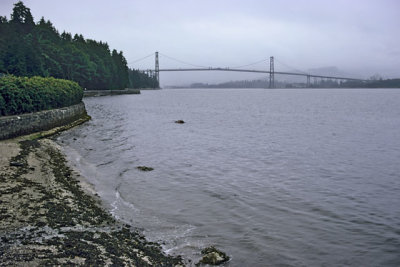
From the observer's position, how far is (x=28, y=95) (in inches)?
1042

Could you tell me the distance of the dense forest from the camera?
202 ft

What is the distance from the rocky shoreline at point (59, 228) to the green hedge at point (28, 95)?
10773mm

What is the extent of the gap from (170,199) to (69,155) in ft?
32.2

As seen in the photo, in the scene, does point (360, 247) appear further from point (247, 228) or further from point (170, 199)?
point (170, 199)

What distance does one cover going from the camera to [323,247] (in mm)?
9297

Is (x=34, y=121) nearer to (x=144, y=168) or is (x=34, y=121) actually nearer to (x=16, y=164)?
(x=16, y=164)

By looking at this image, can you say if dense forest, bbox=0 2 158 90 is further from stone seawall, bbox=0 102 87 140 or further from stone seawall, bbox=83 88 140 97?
stone seawall, bbox=0 102 87 140

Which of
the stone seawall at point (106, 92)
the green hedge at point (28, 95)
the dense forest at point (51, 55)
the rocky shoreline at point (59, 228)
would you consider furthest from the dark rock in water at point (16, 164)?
the stone seawall at point (106, 92)

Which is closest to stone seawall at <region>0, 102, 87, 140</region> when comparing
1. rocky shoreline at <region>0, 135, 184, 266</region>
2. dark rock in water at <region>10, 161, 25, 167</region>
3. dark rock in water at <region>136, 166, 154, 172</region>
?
dark rock in water at <region>10, 161, 25, 167</region>

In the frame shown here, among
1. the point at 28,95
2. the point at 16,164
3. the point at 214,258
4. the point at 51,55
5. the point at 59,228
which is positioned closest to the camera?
the point at 214,258

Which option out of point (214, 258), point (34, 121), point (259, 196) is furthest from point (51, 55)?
point (214, 258)

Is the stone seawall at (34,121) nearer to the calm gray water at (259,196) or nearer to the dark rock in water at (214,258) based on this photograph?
the calm gray water at (259,196)

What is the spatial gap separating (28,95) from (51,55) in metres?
57.2

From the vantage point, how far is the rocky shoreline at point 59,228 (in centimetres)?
708
